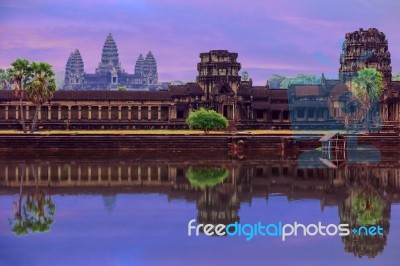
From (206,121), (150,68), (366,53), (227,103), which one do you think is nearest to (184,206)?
(206,121)

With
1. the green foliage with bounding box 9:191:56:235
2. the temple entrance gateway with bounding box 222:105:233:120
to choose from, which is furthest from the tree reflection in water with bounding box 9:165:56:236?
the temple entrance gateway with bounding box 222:105:233:120

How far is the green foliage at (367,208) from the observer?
18.2 metres

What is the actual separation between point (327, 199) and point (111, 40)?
426ft

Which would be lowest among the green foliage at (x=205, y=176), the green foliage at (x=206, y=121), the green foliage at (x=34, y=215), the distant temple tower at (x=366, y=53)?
the green foliage at (x=34, y=215)

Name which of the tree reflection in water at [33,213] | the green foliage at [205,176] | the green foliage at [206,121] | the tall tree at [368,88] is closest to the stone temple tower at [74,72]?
the tall tree at [368,88]

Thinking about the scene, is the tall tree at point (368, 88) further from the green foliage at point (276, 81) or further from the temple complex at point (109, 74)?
the temple complex at point (109, 74)

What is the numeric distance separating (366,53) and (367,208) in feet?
139

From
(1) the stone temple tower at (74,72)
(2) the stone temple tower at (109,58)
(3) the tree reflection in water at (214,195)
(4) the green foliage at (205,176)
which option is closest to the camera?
(3) the tree reflection in water at (214,195)

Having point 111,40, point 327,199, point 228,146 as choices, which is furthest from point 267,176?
point 111,40

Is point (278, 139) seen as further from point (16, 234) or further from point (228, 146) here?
point (16, 234)

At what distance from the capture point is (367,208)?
20.0 metres

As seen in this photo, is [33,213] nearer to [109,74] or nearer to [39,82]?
[39,82]

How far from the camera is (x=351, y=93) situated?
5794 cm

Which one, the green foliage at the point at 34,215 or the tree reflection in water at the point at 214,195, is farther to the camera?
the tree reflection in water at the point at 214,195
